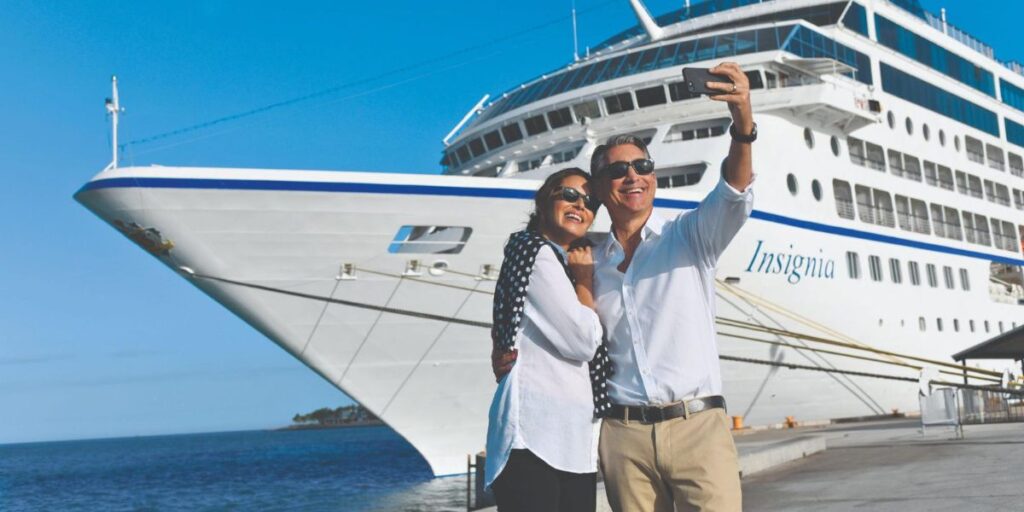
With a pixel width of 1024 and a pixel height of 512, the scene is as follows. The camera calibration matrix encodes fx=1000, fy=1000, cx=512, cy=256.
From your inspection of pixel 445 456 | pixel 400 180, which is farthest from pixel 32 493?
pixel 400 180

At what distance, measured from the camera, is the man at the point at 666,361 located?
312 cm

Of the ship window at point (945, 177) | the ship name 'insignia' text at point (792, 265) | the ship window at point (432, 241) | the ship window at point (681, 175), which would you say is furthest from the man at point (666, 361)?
the ship window at point (945, 177)

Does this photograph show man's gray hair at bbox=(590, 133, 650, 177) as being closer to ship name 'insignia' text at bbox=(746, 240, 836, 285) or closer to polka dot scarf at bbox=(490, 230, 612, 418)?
polka dot scarf at bbox=(490, 230, 612, 418)

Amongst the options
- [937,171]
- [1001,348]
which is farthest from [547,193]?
[937,171]

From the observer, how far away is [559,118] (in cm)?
1788

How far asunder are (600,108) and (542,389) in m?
14.8

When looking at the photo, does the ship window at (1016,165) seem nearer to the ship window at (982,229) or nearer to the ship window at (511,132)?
the ship window at (982,229)

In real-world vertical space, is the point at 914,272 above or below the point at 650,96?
below

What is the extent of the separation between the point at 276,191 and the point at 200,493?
21.8m

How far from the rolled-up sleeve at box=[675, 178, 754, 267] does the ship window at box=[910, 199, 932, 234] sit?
18216 millimetres

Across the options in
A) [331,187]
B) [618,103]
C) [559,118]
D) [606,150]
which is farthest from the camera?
[559,118]

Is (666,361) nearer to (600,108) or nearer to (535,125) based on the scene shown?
(600,108)

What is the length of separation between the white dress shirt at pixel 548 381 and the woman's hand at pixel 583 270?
147 mm

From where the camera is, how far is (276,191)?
12680 millimetres
